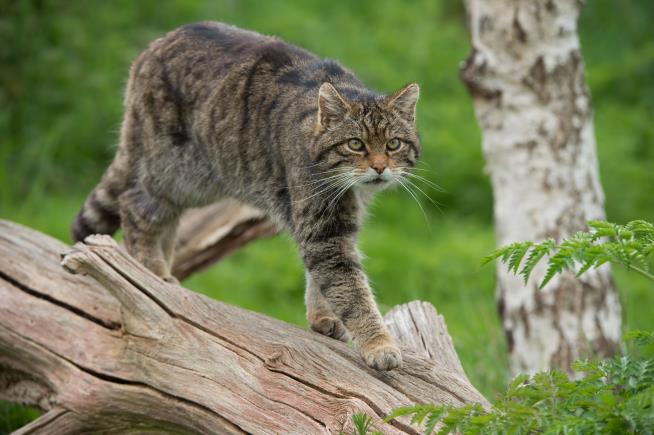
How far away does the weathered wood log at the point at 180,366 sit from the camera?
3.48 meters

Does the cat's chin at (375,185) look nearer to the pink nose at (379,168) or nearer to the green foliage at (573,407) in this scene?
the pink nose at (379,168)

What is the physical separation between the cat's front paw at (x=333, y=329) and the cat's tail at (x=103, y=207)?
1.31 meters

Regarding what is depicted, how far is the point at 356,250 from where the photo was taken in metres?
4.19

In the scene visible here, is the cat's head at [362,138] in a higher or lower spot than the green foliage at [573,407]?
higher

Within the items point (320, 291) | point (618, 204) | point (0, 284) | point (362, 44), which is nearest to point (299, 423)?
point (320, 291)

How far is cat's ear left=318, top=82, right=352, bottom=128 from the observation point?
3961 mm

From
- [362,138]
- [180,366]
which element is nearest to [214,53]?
[362,138]

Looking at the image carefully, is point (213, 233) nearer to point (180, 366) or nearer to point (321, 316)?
point (321, 316)

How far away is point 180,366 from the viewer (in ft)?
11.9

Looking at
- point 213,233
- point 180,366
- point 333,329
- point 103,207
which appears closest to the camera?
point 180,366

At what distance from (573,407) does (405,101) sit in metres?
1.75

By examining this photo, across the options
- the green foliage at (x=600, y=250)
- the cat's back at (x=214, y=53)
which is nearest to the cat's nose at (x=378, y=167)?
the cat's back at (x=214, y=53)

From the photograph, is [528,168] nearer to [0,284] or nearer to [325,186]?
[325,186]

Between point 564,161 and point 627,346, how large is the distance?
989mm
